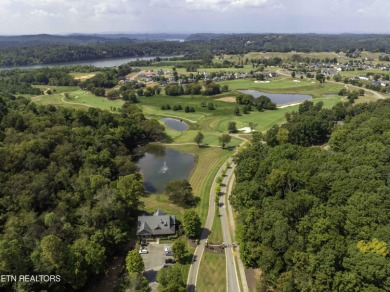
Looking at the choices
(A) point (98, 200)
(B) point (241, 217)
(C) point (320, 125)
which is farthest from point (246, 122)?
Result: (A) point (98, 200)

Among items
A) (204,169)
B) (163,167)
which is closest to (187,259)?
(204,169)

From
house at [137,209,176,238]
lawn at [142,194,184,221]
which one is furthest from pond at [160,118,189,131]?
house at [137,209,176,238]

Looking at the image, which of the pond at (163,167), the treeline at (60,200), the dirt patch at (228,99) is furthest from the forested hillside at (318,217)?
the dirt patch at (228,99)

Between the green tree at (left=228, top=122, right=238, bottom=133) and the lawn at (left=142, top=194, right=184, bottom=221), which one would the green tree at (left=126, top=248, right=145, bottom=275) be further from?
the green tree at (left=228, top=122, right=238, bottom=133)

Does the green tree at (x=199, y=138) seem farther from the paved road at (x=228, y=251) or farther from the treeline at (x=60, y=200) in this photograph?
the paved road at (x=228, y=251)

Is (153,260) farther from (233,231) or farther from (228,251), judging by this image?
(233,231)
